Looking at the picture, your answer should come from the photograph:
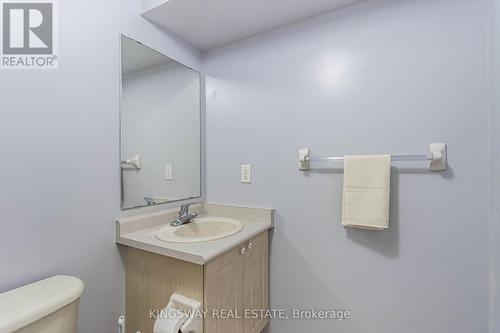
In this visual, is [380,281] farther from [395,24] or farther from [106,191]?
[106,191]

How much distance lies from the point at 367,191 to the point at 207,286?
0.88 metres

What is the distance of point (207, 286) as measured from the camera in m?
0.99

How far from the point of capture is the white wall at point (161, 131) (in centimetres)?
129

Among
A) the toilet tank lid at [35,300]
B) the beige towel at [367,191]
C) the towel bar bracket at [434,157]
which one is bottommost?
the toilet tank lid at [35,300]

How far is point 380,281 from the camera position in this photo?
123cm

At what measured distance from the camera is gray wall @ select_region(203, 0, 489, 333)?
41.8 inches

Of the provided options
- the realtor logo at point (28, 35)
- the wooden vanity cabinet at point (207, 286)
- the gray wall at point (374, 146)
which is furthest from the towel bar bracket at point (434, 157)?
the realtor logo at point (28, 35)

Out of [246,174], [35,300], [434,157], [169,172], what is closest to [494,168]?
[434,157]

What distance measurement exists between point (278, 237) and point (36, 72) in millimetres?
1454

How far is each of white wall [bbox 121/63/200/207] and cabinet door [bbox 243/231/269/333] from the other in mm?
610

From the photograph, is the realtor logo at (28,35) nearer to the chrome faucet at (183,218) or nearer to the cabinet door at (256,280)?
the chrome faucet at (183,218)

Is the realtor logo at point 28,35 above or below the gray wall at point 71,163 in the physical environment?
above

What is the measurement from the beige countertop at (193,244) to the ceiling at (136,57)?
83cm

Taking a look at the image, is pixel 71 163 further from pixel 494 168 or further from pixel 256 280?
pixel 494 168
